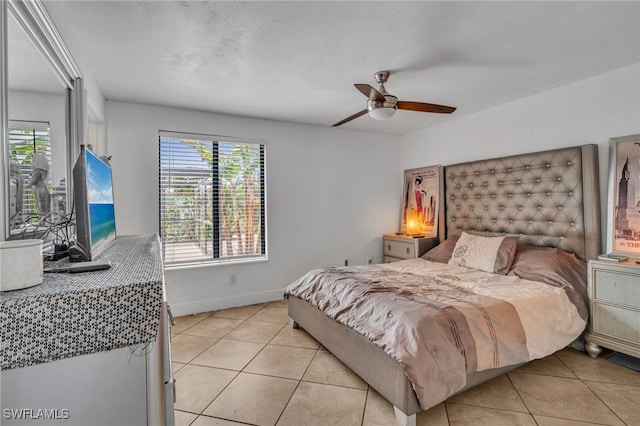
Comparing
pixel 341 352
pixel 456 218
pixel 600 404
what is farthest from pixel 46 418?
pixel 456 218

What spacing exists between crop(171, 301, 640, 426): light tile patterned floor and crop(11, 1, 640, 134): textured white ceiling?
2353 mm

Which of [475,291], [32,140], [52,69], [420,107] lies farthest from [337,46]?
[475,291]

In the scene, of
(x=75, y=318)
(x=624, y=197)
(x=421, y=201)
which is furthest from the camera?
(x=421, y=201)

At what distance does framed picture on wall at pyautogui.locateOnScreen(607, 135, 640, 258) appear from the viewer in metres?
2.43

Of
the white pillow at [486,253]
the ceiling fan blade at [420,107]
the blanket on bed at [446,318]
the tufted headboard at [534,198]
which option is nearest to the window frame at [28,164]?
the blanket on bed at [446,318]

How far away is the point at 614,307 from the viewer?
Answer: 235 cm

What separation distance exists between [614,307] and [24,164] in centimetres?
371

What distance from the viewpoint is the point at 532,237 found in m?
3.12

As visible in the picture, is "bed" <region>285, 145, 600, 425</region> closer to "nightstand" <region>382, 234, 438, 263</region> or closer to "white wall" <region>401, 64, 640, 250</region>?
"white wall" <region>401, 64, 640, 250</region>

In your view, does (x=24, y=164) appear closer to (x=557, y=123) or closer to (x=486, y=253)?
(x=486, y=253)

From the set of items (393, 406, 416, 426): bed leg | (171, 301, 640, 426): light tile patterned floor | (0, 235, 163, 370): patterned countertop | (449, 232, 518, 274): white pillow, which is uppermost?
(0, 235, 163, 370): patterned countertop

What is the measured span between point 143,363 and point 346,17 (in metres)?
1.96

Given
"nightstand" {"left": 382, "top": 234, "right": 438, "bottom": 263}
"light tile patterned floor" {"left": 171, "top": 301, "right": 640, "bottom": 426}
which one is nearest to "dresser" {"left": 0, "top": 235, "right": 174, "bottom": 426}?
"light tile patterned floor" {"left": 171, "top": 301, "right": 640, "bottom": 426}

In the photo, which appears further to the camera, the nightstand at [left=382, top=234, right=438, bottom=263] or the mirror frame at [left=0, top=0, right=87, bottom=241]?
the nightstand at [left=382, top=234, right=438, bottom=263]
